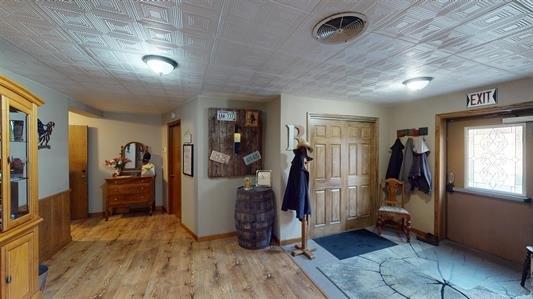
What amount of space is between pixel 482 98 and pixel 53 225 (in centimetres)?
584

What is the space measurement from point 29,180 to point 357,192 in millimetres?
4100

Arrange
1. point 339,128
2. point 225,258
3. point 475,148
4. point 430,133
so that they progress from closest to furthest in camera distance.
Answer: point 225,258 < point 475,148 < point 430,133 < point 339,128

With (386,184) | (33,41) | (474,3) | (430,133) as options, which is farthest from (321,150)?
(33,41)

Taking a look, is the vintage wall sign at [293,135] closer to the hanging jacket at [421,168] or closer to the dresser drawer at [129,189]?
the hanging jacket at [421,168]

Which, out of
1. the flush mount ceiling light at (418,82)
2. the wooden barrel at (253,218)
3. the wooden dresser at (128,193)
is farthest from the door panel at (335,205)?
the wooden dresser at (128,193)

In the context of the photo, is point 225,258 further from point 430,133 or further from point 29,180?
point 430,133

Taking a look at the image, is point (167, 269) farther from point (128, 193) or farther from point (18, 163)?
point (128, 193)

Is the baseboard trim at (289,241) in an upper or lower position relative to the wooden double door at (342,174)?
lower

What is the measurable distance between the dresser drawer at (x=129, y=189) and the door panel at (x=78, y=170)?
0.59m

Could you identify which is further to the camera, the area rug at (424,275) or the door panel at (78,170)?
the door panel at (78,170)

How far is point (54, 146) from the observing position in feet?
9.72

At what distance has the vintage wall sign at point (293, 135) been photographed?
3.17m

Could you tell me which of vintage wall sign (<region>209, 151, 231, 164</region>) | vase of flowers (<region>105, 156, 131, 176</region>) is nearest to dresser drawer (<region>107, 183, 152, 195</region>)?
vase of flowers (<region>105, 156, 131, 176</region>)

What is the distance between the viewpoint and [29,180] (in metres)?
1.78
